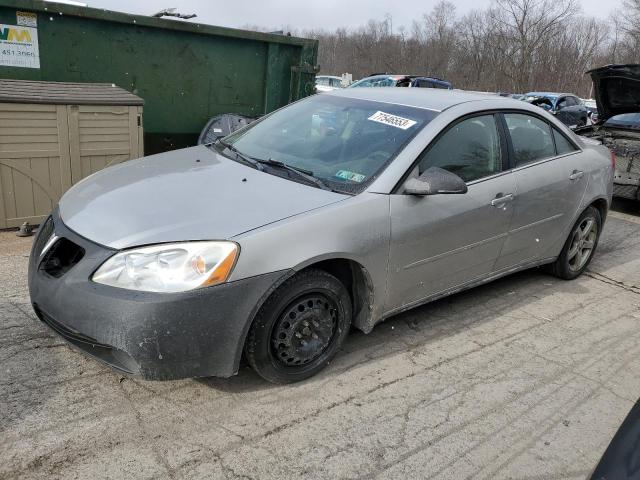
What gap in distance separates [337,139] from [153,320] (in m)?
1.71

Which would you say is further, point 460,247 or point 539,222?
point 539,222

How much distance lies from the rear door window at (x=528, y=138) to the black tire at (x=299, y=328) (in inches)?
72.9

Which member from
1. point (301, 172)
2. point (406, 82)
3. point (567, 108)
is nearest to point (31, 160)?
point (301, 172)

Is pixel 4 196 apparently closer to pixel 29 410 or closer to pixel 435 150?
pixel 29 410

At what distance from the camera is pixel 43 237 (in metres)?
3.04

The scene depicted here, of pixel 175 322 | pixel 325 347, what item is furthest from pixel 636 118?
pixel 175 322

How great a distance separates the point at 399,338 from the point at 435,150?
1.25 meters

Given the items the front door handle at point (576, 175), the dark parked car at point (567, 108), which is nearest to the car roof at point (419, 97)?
the front door handle at point (576, 175)

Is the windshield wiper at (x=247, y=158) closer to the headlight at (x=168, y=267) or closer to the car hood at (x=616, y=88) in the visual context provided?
the headlight at (x=168, y=267)

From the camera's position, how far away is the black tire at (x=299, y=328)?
2.77m

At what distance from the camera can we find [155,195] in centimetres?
298

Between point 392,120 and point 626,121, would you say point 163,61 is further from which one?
point 626,121

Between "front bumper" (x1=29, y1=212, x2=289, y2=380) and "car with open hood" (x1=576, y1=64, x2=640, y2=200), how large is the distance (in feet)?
21.7

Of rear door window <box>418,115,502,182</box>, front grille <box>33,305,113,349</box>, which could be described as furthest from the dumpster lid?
rear door window <box>418,115,502,182</box>
